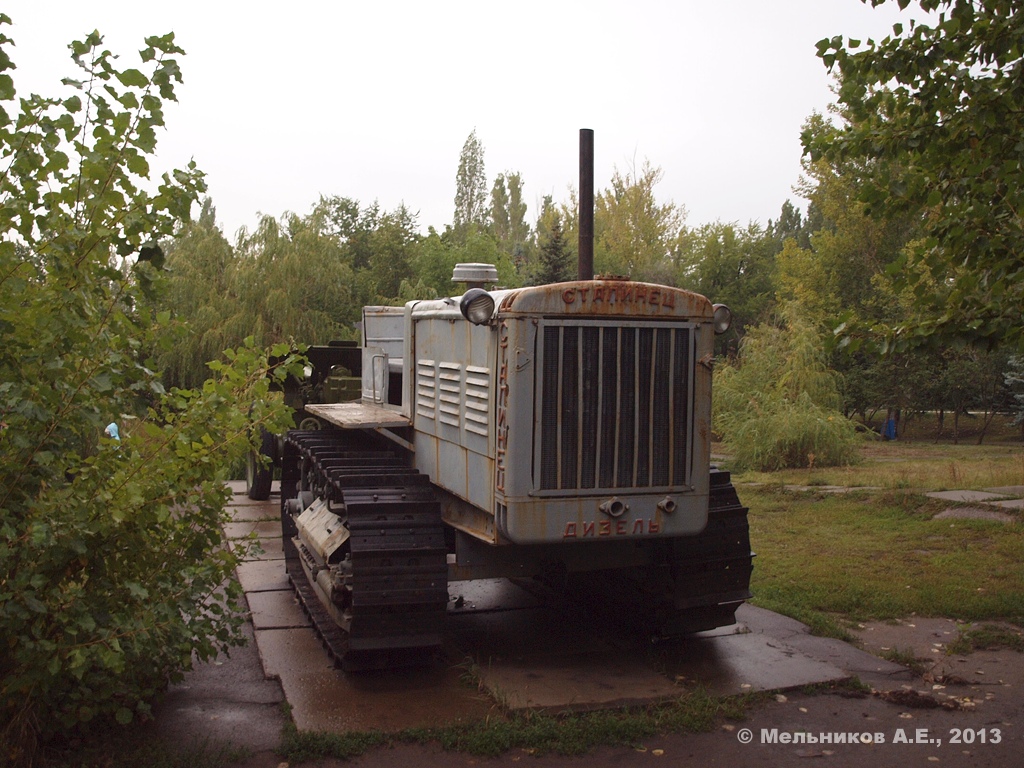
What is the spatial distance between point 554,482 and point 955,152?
2.93 m

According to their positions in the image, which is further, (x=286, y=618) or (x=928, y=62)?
(x=286, y=618)

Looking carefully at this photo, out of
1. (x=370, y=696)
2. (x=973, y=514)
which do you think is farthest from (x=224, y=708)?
(x=973, y=514)

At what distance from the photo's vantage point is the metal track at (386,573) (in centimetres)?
557

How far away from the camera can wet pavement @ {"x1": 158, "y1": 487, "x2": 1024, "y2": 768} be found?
514 centimetres

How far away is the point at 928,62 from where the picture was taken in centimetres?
588

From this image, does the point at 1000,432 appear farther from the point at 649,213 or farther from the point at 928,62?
the point at 928,62

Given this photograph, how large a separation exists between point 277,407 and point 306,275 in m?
21.1

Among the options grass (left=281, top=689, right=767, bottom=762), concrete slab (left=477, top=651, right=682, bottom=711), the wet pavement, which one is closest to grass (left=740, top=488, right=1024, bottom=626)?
the wet pavement

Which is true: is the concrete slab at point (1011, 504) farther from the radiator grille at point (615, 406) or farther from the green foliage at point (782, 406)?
the radiator grille at point (615, 406)

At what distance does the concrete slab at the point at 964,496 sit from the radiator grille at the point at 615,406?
21.5ft

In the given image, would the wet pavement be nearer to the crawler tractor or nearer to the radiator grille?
the crawler tractor

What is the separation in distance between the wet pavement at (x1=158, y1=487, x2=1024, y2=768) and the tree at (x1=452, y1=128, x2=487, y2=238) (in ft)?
179

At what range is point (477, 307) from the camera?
18.7ft

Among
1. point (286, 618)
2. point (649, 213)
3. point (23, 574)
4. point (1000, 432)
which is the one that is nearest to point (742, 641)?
point (286, 618)
